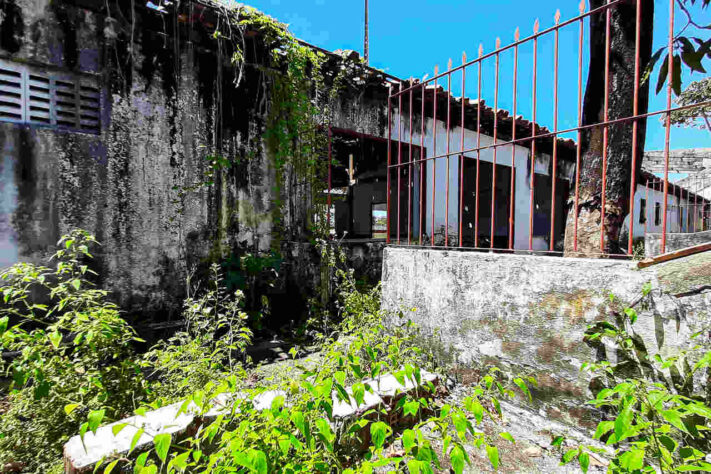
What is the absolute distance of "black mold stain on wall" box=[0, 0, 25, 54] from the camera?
3373 mm

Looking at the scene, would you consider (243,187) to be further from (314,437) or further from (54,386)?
(314,437)

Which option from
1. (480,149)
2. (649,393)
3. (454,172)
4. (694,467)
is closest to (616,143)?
(480,149)

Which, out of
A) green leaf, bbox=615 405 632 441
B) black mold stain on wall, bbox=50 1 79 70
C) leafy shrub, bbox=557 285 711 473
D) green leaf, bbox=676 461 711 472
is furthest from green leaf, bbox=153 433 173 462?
black mold stain on wall, bbox=50 1 79 70

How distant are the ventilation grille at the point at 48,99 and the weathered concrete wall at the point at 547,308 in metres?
4.17

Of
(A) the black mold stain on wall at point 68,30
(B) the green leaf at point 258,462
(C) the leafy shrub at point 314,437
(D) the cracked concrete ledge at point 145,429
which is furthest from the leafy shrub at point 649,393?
(A) the black mold stain on wall at point 68,30

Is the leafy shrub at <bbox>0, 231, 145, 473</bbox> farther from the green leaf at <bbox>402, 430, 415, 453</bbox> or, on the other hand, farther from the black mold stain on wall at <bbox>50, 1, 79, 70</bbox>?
the black mold stain on wall at <bbox>50, 1, 79, 70</bbox>

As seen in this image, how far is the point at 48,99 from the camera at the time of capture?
3.64m

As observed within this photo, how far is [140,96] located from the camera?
13.4 ft

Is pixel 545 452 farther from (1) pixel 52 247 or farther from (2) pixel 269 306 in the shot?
(1) pixel 52 247

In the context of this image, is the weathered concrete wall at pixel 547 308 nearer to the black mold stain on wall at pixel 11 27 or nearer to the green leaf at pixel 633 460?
the green leaf at pixel 633 460

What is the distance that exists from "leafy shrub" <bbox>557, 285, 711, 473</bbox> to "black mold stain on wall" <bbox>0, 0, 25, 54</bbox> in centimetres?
565

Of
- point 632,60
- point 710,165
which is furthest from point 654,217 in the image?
point 632,60

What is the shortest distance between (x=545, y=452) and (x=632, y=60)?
11.1 feet

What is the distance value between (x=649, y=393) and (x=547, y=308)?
1.04m
